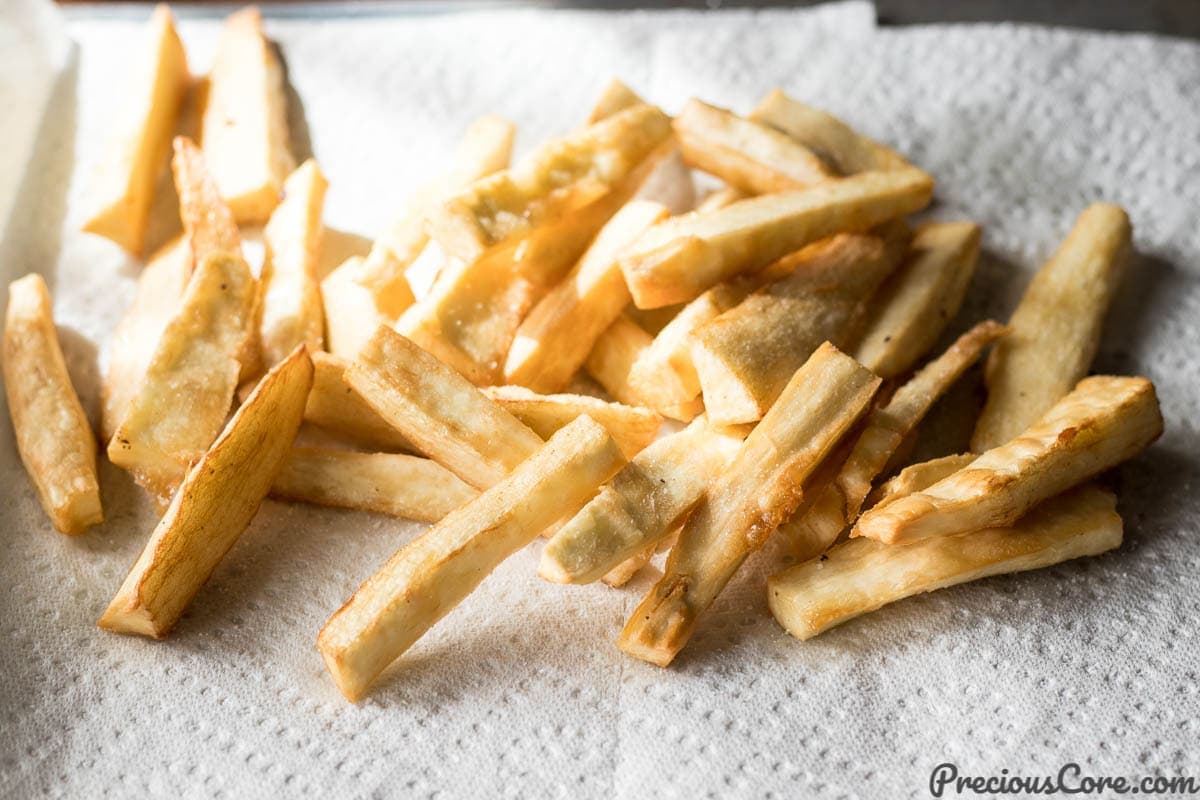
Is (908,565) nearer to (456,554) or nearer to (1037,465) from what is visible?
(1037,465)

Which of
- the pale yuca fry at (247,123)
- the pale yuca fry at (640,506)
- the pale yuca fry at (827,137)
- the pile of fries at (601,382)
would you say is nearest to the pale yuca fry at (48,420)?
the pile of fries at (601,382)

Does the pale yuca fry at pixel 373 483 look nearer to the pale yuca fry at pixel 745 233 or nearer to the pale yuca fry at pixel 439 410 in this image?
the pale yuca fry at pixel 439 410

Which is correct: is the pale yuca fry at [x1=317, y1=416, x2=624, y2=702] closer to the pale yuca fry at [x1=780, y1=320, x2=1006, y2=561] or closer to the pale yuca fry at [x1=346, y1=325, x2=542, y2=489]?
the pale yuca fry at [x1=346, y1=325, x2=542, y2=489]

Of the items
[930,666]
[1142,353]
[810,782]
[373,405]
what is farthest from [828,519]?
[1142,353]

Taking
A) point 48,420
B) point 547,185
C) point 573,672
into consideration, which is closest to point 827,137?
point 547,185

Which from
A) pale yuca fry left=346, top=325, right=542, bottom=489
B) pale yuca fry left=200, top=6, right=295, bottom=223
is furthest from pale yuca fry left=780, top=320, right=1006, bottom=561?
pale yuca fry left=200, top=6, right=295, bottom=223
